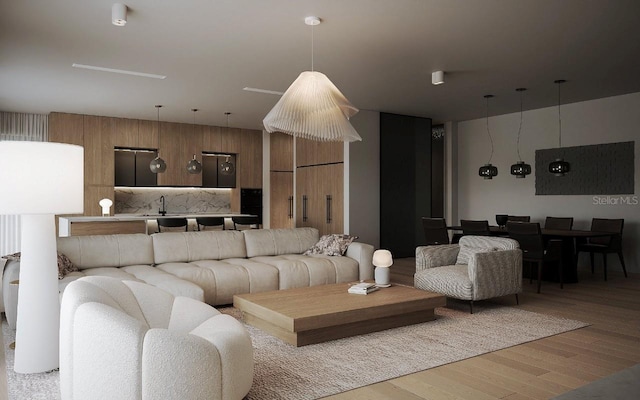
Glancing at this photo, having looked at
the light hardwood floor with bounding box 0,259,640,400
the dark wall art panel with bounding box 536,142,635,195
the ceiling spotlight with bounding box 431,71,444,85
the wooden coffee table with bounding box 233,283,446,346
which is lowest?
the light hardwood floor with bounding box 0,259,640,400

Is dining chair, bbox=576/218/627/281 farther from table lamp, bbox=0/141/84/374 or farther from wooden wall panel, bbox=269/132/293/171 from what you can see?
wooden wall panel, bbox=269/132/293/171

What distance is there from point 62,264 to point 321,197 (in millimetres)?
5428

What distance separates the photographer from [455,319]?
15.9ft

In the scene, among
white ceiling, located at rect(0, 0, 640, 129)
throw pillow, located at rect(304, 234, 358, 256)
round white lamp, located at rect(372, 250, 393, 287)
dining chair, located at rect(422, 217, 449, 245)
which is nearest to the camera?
white ceiling, located at rect(0, 0, 640, 129)

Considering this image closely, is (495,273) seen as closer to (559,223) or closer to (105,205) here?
(559,223)

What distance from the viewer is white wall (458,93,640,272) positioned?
7.96m

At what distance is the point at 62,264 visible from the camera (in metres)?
4.71

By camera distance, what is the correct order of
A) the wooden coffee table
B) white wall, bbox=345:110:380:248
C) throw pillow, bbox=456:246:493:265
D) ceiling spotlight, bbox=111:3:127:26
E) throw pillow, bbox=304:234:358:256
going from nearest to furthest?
the wooden coffee table, ceiling spotlight, bbox=111:3:127:26, throw pillow, bbox=456:246:493:265, throw pillow, bbox=304:234:358:256, white wall, bbox=345:110:380:248

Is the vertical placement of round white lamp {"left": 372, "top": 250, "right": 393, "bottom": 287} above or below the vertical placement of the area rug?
above

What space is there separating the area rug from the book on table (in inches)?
16.6

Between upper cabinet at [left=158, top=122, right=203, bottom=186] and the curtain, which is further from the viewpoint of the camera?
upper cabinet at [left=158, top=122, right=203, bottom=186]

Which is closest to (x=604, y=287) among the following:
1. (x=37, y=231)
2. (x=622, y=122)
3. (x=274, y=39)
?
(x=622, y=122)

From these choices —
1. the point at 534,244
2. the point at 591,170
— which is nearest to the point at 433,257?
the point at 534,244

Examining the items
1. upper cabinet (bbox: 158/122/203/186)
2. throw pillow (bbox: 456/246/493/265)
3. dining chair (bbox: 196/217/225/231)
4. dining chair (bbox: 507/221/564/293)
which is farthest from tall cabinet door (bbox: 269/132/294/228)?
throw pillow (bbox: 456/246/493/265)
